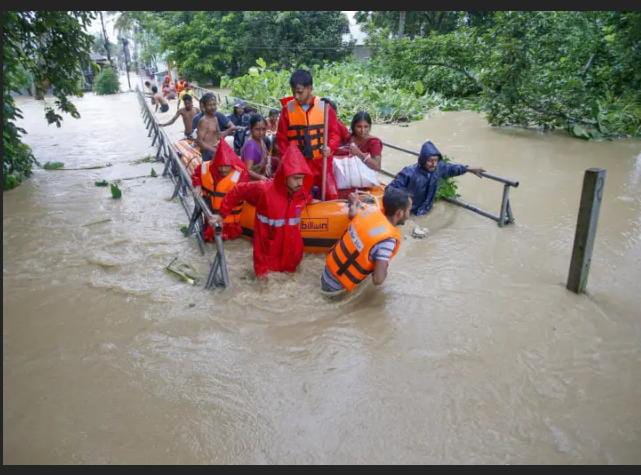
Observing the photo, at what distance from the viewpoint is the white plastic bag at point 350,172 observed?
5.20 m

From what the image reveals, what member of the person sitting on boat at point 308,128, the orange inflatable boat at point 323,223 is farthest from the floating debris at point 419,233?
the person sitting on boat at point 308,128

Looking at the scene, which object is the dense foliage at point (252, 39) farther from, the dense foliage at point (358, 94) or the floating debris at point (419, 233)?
the floating debris at point (419, 233)

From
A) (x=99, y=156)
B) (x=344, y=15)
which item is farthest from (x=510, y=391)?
(x=344, y=15)

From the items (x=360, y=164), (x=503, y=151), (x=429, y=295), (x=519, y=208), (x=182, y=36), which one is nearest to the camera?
(x=429, y=295)

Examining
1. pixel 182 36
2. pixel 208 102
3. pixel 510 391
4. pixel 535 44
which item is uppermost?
pixel 182 36

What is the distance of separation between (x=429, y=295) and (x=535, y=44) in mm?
9983

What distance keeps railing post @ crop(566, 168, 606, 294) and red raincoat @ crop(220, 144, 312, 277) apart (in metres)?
2.31

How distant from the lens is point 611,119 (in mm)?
11203

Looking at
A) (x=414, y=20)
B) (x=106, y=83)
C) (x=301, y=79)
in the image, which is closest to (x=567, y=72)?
(x=301, y=79)

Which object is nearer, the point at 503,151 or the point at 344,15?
the point at 503,151

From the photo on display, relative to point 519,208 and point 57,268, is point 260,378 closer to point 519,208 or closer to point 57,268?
point 57,268

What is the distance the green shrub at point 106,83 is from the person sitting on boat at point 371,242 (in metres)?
30.8

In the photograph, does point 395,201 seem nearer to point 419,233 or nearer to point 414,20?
point 419,233

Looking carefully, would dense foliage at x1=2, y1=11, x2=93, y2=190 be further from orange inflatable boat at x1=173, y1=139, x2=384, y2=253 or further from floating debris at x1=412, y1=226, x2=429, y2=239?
floating debris at x1=412, y1=226, x2=429, y2=239
